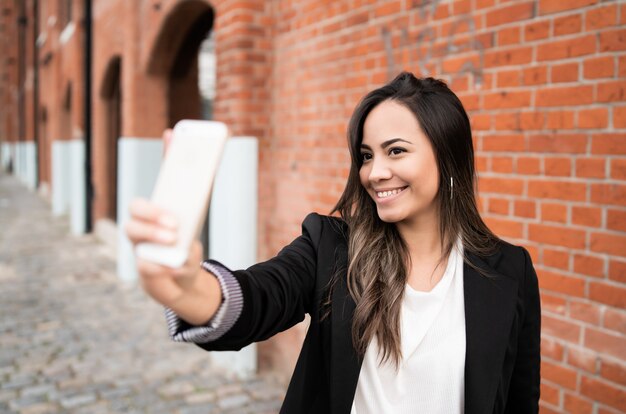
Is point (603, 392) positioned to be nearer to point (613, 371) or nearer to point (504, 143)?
point (613, 371)

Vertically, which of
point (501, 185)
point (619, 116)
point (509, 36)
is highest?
point (509, 36)

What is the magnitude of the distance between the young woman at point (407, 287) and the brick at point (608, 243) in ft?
2.26

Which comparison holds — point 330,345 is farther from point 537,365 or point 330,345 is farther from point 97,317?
point 97,317

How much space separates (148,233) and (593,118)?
2038 millimetres

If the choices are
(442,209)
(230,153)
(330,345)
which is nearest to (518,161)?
(442,209)

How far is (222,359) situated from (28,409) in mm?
1481

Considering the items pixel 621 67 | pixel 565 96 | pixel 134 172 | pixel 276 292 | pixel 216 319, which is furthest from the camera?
pixel 134 172

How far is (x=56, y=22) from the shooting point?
605 inches

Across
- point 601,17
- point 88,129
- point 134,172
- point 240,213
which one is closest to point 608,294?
point 601,17

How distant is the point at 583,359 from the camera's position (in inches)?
98.7

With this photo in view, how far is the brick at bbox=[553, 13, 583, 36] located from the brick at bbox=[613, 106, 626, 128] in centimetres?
39

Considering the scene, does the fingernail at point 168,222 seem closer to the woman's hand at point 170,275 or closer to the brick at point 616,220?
the woman's hand at point 170,275

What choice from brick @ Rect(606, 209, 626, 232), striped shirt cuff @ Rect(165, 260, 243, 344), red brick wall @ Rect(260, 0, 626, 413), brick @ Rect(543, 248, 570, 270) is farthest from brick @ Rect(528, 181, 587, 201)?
striped shirt cuff @ Rect(165, 260, 243, 344)

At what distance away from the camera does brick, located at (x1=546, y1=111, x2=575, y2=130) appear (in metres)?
2.49
